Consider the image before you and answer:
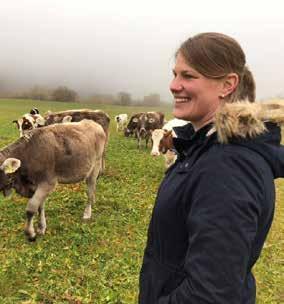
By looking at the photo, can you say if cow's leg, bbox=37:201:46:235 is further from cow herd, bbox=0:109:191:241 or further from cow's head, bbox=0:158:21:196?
cow's head, bbox=0:158:21:196

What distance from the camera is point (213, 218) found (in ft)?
6.44

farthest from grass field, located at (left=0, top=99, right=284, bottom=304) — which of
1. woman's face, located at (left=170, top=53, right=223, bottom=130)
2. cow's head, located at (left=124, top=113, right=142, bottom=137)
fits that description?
cow's head, located at (left=124, top=113, right=142, bottom=137)

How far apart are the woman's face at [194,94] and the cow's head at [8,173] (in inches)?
239

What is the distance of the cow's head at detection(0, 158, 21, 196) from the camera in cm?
803

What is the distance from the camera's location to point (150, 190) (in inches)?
558

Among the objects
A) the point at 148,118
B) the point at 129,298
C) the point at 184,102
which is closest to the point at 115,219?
the point at 129,298

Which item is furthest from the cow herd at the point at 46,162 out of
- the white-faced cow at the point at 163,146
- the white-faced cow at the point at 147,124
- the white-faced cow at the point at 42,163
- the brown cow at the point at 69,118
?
the white-faced cow at the point at 147,124

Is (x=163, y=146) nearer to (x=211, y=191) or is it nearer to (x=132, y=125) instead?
(x=132, y=125)

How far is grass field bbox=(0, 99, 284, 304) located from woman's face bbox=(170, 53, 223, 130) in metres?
4.76

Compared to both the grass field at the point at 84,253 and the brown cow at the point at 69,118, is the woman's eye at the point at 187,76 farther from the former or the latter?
the brown cow at the point at 69,118

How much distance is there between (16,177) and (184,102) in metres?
6.70

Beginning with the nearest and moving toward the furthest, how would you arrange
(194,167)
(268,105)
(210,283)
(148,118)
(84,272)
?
(210,283) < (194,167) < (268,105) < (84,272) < (148,118)

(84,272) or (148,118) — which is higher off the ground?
(84,272)

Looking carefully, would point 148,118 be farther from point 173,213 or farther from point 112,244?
point 173,213
